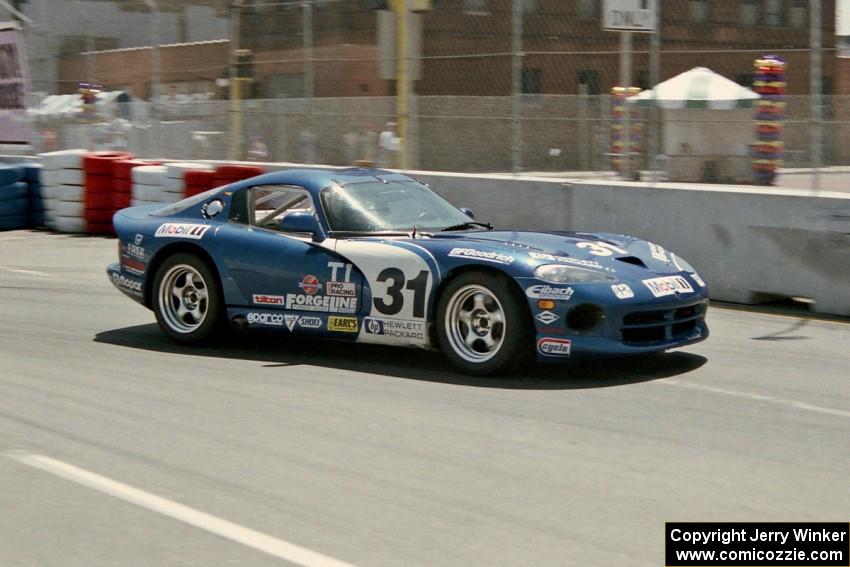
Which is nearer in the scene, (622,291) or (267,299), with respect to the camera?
(622,291)

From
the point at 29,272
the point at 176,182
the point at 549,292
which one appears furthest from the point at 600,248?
the point at 176,182

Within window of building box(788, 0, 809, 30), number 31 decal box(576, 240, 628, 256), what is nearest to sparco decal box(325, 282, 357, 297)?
number 31 decal box(576, 240, 628, 256)

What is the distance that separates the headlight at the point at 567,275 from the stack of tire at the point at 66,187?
11.4 metres

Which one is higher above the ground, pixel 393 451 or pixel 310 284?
pixel 310 284

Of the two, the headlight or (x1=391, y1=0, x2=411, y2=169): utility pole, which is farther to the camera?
(x1=391, y1=0, x2=411, y2=169): utility pole

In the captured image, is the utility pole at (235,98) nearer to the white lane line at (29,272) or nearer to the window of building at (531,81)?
the window of building at (531,81)

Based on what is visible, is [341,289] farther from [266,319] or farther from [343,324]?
[266,319]

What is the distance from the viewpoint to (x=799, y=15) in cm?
1306

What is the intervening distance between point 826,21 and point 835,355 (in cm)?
399

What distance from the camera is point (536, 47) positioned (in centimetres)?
1564

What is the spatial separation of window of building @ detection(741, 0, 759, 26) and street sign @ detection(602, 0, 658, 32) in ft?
22.3

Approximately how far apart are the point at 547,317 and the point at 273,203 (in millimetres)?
2321

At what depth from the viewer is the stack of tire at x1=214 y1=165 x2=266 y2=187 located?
15.3m

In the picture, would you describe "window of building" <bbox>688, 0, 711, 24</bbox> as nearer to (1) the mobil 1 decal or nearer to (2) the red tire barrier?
(2) the red tire barrier
